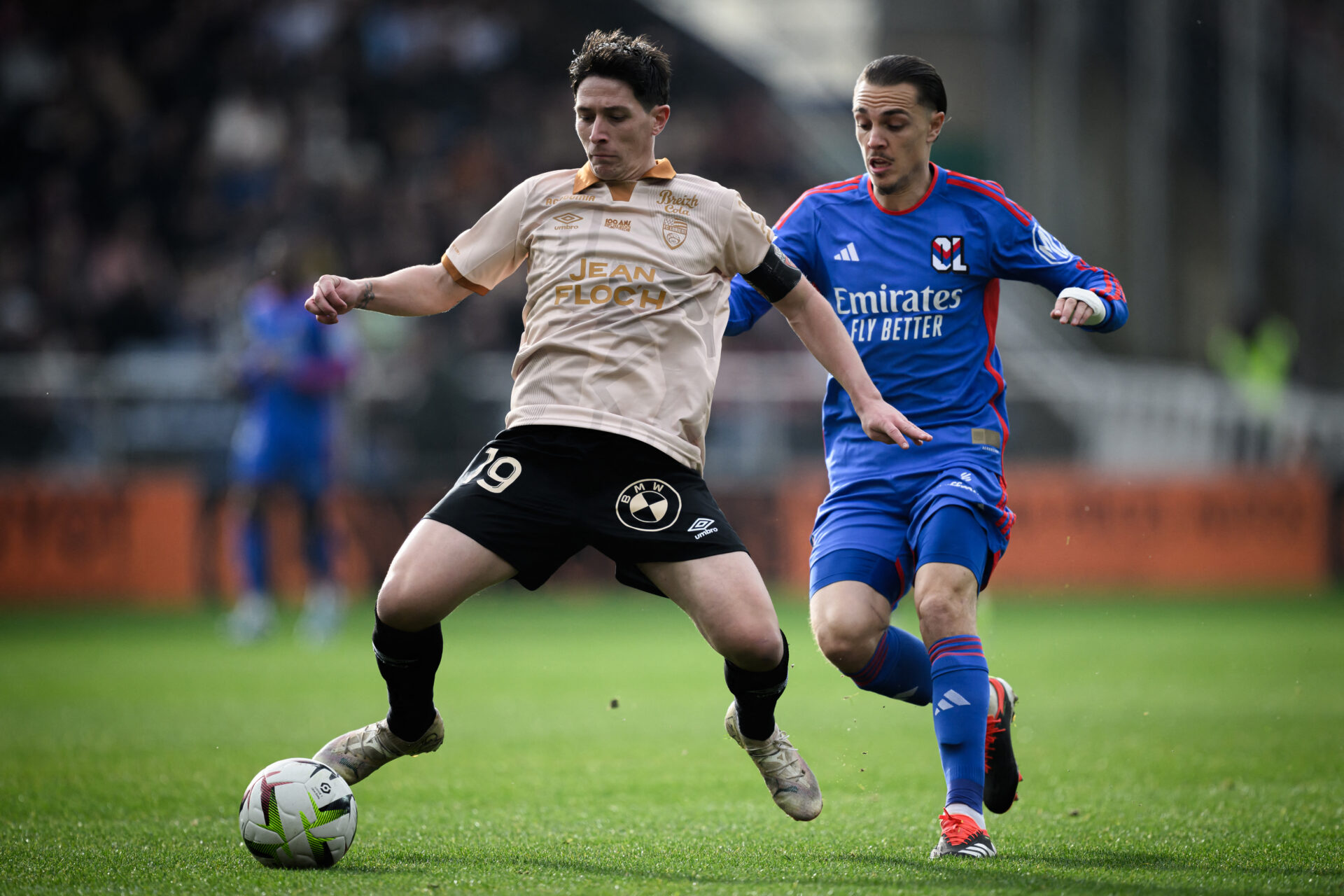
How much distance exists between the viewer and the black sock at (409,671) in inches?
171

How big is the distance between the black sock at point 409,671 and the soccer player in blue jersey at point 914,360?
117 centimetres

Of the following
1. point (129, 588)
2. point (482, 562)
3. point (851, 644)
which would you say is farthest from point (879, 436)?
point (129, 588)

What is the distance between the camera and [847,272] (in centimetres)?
490

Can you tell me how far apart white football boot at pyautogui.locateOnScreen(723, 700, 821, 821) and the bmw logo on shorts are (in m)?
0.66

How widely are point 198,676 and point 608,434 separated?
556cm

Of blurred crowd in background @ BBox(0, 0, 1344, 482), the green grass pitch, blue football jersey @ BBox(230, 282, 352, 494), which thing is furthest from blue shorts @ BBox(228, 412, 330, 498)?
the green grass pitch

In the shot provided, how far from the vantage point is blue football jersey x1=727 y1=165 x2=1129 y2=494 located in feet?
15.7

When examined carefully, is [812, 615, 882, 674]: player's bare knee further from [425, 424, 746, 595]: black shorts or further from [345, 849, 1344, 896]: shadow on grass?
[345, 849, 1344, 896]: shadow on grass

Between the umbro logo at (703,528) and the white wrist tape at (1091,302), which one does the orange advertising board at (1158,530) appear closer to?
the white wrist tape at (1091,302)

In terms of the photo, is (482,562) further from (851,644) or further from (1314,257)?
(1314,257)

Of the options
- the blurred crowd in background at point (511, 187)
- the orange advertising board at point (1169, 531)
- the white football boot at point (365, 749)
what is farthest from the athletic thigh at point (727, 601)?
the orange advertising board at point (1169, 531)

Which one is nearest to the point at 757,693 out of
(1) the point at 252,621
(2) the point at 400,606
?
(2) the point at 400,606

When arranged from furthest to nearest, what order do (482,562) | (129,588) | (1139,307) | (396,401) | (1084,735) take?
1. (1139,307)
2. (396,401)
3. (129,588)
4. (1084,735)
5. (482,562)

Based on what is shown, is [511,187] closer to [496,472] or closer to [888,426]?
[496,472]
